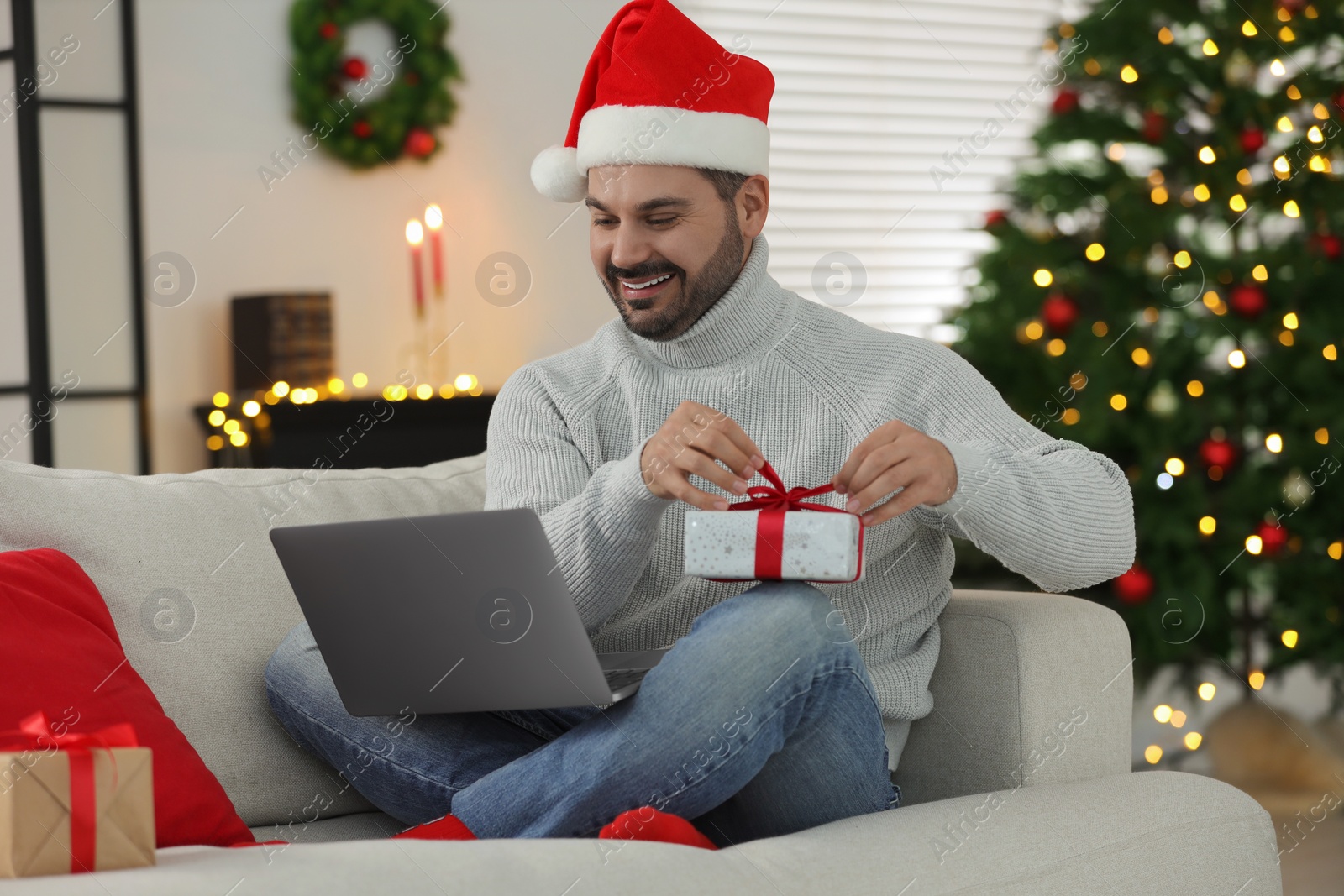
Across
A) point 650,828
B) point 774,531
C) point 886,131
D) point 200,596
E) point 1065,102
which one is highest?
point 886,131

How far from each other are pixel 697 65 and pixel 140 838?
1.09 m

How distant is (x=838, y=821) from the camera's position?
118cm

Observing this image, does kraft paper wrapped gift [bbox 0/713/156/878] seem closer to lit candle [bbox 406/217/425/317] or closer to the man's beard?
the man's beard

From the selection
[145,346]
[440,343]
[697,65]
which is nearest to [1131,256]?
[697,65]

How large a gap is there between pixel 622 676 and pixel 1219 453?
6.30 feet

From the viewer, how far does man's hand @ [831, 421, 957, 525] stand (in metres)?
1.21

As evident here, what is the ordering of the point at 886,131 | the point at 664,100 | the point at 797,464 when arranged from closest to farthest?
the point at 797,464 → the point at 664,100 → the point at 886,131

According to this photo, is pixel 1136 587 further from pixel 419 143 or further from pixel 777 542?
pixel 419 143

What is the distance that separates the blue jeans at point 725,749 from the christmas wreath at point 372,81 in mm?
2483

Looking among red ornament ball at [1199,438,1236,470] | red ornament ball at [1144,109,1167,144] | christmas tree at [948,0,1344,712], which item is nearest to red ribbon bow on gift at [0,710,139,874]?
christmas tree at [948,0,1344,712]

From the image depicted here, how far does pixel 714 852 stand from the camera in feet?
3.45

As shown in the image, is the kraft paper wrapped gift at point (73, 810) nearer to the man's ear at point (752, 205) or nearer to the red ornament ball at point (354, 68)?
the man's ear at point (752, 205)

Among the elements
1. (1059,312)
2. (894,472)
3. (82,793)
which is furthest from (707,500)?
(1059,312)

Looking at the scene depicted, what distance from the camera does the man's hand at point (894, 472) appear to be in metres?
1.21
